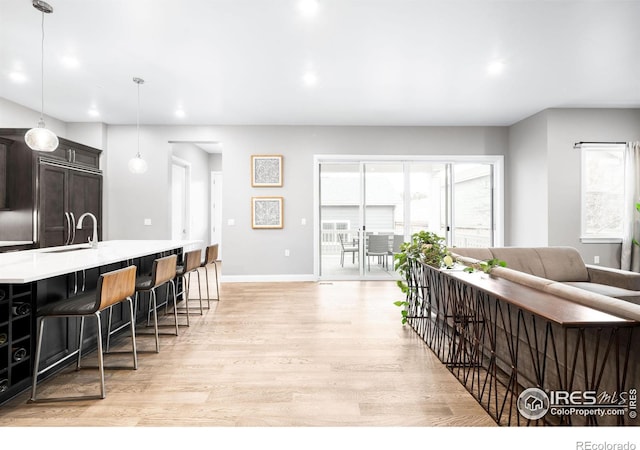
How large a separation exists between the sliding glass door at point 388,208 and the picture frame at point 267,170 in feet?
2.34

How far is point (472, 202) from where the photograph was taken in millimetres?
6438

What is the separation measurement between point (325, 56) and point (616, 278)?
3.77 m

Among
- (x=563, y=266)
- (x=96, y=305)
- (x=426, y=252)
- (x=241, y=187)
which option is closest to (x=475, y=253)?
(x=563, y=266)

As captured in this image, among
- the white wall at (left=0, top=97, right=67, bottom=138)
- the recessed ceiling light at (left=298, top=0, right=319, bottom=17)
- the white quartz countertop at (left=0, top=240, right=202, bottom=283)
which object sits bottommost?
the white quartz countertop at (left=0, top=240, right=202, bottom=283)

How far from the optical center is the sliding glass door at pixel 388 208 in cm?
630

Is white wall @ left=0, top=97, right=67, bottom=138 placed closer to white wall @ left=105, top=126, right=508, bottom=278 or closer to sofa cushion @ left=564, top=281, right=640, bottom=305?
white wall @ left=105, top=126, right=508, bottom=278

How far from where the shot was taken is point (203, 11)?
9.43 feet

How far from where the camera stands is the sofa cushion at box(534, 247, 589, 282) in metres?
3.74

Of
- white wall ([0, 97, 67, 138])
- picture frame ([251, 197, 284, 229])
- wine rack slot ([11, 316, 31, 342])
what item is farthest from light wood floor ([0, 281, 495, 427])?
white wall ([0, 97, 67, 138])

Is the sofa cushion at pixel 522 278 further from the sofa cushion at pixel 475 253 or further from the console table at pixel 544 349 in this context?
the sofa cushion at pixel 475 253

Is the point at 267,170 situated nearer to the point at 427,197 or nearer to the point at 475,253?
the point at 427,197

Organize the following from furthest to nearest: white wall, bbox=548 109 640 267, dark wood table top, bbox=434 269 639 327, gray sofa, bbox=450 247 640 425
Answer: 1. white wall, bbox=548 109 640 267
2. gray sofa, bbox=450 247 640 425
3. dark wood table top, bbox=434 269 639 327

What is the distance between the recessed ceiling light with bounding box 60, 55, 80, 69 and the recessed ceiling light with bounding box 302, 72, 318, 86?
250 cm
